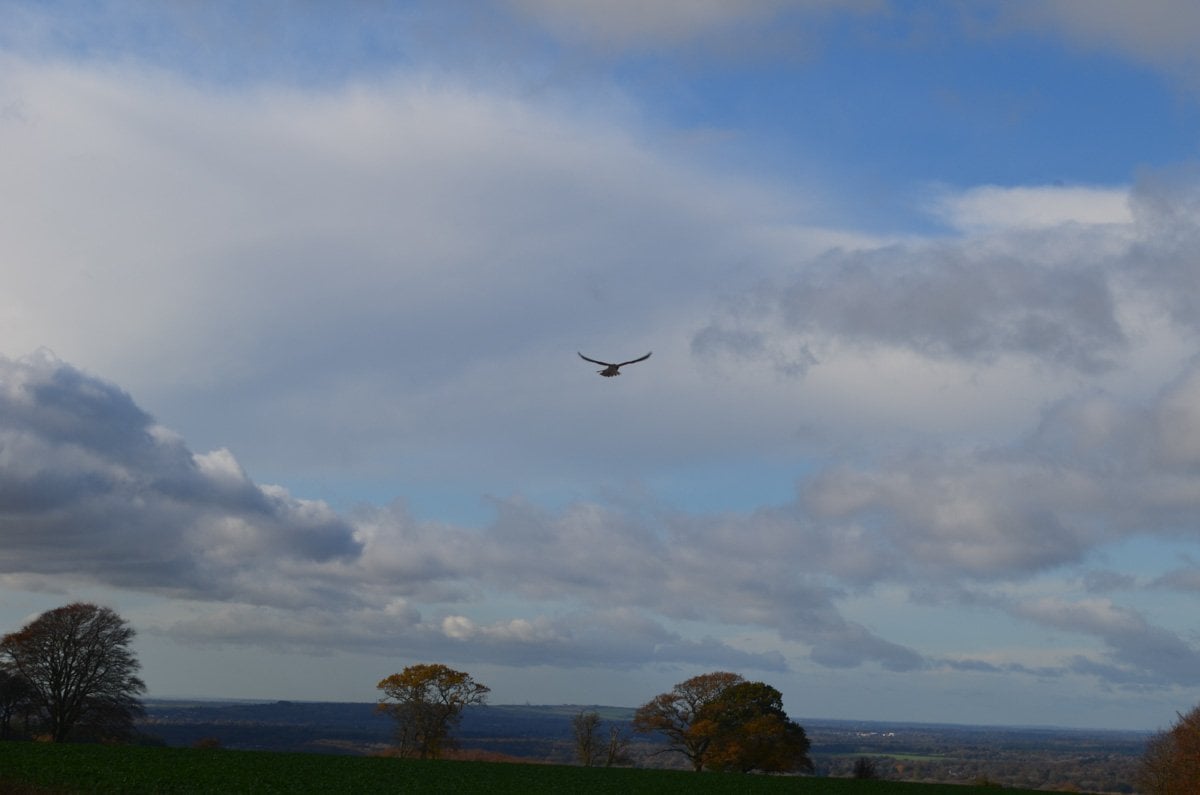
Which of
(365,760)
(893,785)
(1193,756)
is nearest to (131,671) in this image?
(365,760)

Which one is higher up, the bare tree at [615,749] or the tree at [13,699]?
the tree at [13,699]

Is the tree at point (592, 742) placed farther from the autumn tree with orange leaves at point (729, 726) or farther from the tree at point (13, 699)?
the tree at point (13, 699)

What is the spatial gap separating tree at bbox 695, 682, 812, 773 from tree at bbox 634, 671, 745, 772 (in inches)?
26.4

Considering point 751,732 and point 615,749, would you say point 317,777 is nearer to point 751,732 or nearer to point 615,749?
point 751,732

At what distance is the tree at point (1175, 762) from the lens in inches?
2884

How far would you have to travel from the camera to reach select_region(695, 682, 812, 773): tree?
9475 cm

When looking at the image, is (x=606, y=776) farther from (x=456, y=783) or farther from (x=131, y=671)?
(x=131, y=671)

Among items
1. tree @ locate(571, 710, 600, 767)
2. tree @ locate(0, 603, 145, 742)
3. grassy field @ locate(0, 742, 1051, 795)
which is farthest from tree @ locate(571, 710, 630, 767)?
tree @ locate(0, 603, 145, 742)

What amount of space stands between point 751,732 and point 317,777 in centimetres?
4935

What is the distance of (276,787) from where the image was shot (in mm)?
50000

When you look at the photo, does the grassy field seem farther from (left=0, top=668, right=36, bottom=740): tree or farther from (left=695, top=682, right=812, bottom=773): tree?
(left=0, top=668, right=36, bottom=740): tree

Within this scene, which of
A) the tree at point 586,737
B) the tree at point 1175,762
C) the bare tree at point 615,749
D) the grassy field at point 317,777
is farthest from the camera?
the tree at point 586,737

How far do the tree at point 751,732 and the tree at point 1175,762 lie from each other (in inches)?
1098

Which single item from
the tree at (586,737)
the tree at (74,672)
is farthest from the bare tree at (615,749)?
the tree at (74,672)
